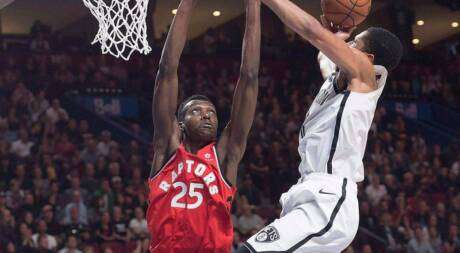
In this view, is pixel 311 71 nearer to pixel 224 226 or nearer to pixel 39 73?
pixel 39 73

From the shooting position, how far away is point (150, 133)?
15562 mm

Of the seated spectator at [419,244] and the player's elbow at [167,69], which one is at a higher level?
the player's elbow at [167,69]

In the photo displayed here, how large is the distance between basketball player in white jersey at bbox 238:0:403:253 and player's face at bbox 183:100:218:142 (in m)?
0.51

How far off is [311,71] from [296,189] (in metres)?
14.1

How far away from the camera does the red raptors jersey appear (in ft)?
15.3

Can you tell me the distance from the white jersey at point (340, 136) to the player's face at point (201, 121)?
0.55 metres

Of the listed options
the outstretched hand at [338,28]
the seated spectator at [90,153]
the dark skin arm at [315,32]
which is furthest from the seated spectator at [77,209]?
the dark skin arm at [315,32]

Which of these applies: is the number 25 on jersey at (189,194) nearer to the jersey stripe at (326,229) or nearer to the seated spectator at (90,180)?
the jersey stripe at (326,229)

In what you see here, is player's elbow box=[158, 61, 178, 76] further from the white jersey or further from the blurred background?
the blurred background

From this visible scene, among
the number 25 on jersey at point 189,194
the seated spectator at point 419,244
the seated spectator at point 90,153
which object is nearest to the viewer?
the number 25 on jersey at point 189,194

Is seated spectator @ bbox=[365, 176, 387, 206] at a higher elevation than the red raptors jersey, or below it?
below

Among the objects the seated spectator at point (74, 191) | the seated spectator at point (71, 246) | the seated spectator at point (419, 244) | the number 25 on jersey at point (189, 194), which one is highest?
the number 25 on jersey at point (189, 194)

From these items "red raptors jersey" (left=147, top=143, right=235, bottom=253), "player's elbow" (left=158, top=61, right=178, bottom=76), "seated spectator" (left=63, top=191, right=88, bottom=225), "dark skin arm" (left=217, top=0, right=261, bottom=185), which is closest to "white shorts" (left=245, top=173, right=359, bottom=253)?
"red raptors jersey" (left=147, top=143, right=235, bottom=253)

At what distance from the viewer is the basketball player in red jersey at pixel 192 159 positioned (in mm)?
4676
